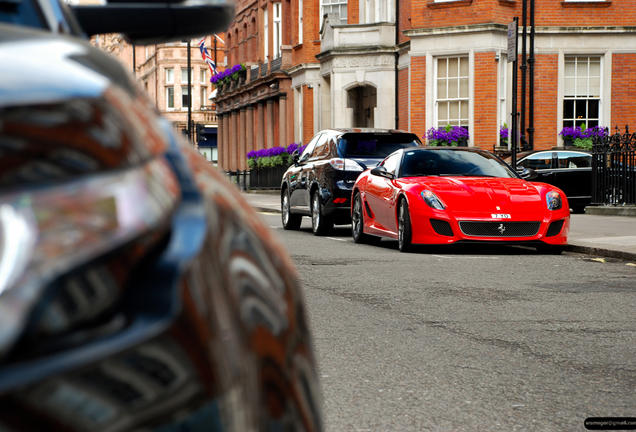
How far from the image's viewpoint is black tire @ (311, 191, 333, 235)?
50.3ft

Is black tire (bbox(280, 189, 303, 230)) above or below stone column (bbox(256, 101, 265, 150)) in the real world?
below

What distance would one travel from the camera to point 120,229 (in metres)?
0.84

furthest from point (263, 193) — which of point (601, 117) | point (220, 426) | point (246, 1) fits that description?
point (220, 426)

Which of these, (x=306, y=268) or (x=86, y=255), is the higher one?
(x=86, y=255)

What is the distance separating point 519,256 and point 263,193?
30.5 m

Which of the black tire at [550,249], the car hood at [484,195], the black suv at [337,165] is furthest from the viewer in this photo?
the black suv at [337,165]

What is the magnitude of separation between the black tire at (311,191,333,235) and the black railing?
7.21 m

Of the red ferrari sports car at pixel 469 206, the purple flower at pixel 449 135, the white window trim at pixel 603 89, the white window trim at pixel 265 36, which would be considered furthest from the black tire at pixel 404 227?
the white window trim at pixel 265 36

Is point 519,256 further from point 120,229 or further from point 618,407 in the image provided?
point 120,229

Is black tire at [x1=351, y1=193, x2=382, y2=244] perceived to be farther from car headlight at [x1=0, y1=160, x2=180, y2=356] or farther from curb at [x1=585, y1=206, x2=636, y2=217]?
car headlight at [x1=0, y1=160, x2=180, y2=356]

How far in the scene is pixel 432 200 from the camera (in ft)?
37.7

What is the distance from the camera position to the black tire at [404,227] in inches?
467

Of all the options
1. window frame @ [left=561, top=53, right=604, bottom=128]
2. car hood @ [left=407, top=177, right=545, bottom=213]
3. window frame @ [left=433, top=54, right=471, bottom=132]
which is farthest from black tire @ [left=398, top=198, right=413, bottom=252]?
window frame @ [left=561, top=53, right=604, bottom=128]

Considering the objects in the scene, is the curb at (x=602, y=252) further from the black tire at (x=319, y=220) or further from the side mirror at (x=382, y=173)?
the black tire at (x=319, y=220)
